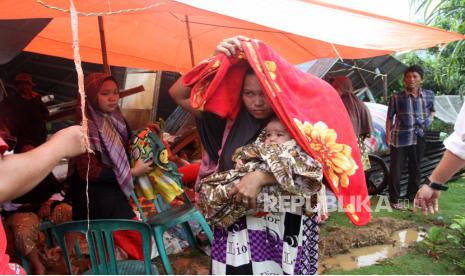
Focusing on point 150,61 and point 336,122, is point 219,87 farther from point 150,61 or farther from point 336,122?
point 150,61

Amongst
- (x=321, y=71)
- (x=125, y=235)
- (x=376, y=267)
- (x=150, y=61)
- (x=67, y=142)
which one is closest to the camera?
(x=67, y=142)

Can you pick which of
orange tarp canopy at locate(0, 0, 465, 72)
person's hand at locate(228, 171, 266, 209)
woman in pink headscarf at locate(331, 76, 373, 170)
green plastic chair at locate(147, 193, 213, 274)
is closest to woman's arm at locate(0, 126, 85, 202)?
person's hand at locate(228, 171, 266, 209)

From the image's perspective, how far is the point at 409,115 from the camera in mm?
5191

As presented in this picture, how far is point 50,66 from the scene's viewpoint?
5656mm

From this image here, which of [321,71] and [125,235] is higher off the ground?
[321,71]

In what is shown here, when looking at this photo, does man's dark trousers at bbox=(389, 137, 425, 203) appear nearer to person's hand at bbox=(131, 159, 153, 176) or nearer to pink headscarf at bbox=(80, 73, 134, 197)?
person's hand at bbox=(131, 159, 153, 176)

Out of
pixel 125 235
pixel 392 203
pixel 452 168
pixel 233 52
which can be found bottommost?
pixel 392 203

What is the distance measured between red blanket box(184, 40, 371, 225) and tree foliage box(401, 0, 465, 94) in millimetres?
2003

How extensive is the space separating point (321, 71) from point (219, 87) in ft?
18.4

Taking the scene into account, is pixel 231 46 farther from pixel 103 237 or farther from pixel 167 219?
pixel 167 219

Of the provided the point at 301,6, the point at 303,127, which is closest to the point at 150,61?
the point at 301,6

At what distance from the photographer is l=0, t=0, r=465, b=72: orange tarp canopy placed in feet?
6.71

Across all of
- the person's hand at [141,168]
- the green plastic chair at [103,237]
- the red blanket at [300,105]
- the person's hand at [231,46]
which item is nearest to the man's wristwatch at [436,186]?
the red blanket at [300,105]

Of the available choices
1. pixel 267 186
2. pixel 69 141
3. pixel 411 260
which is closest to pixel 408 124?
pixel 411 260
